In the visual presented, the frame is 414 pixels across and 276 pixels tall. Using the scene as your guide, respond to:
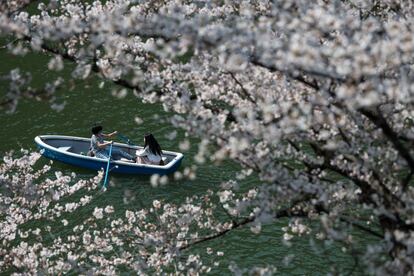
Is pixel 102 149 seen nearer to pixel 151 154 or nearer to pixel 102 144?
pixel 102 144

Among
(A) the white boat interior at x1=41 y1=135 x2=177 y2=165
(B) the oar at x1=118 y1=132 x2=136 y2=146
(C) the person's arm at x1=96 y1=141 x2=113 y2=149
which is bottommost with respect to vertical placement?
(A) the white boat interior at x1=41 y1=135 x2=177 y2=165

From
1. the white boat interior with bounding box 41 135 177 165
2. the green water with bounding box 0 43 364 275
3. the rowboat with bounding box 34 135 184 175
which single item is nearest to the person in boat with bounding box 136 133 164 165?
the rowboat with bounding box 34 135 184 175

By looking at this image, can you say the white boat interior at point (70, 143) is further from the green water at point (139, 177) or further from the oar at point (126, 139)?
the oar at point (126, 139)

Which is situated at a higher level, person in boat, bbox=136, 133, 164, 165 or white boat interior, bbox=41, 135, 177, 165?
person in boat, bbox=136, 133, 164, 165

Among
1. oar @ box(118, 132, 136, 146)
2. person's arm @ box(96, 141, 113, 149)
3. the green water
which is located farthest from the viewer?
oar @ box(118, 132, 136, 146)

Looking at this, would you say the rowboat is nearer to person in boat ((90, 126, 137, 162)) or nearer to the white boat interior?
the white boat interior

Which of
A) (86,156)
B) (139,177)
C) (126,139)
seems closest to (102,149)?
(86,156)

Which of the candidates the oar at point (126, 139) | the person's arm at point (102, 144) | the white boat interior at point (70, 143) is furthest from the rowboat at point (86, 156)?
the person's arm at point (102, 144)
